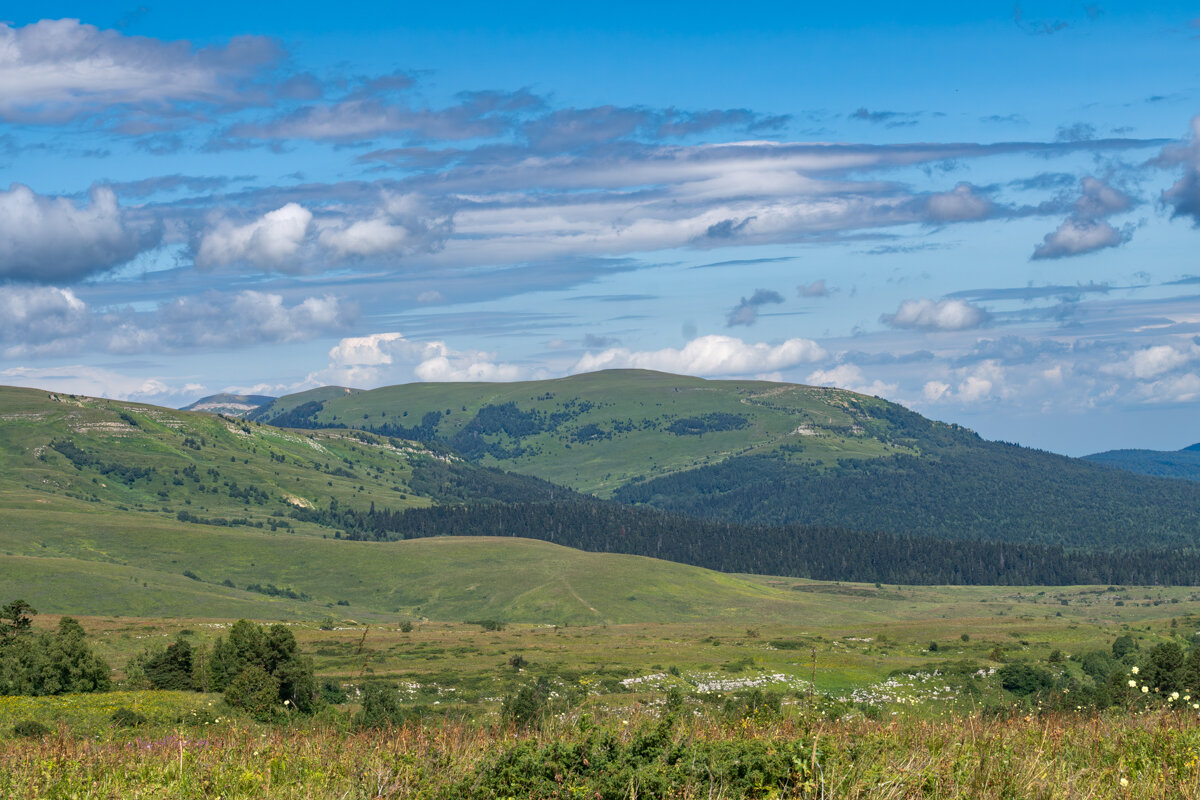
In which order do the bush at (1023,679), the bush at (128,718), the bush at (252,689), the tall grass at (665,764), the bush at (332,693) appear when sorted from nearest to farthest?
the tall grass at (665,764), the bush at (128,718), the bush at (252,689), the bush at (332,693), the bush at (1023,679)

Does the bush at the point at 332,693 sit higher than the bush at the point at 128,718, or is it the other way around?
the bush at the point at 128,718

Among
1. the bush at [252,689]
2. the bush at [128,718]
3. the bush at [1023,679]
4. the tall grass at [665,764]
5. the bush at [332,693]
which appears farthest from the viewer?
the bush at [1023,679]

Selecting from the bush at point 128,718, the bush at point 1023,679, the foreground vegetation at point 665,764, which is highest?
the foreground vegetation at point 665,764

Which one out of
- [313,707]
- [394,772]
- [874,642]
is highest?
[394,772]

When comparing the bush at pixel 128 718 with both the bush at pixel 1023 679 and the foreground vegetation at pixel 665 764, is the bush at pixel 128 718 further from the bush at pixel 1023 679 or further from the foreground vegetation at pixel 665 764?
the bush at pixel 1023 679

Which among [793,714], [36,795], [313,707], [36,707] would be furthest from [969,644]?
[36,795]

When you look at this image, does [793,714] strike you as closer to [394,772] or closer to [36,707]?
[394,772]

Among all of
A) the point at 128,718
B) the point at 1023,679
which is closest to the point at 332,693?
the point at 128,718

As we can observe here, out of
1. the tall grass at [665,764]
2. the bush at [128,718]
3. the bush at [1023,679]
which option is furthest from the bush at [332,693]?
the bush at [1023,679]

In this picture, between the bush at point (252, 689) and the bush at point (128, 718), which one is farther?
the bush at point (252, 689)

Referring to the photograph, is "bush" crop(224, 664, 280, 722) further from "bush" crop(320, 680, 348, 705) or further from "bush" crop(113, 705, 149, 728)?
"bush" crop(113, 705, 149, 728)

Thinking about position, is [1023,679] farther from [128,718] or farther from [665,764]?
[665,764]

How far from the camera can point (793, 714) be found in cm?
1589

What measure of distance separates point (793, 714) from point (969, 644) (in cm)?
10725
